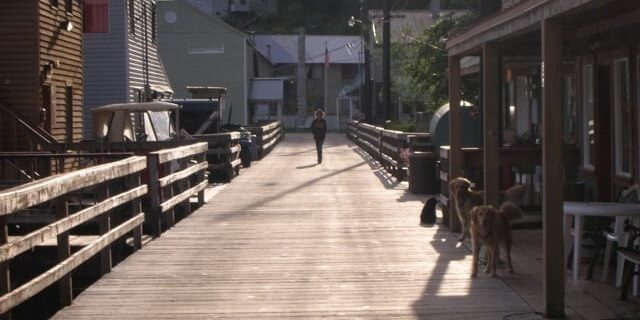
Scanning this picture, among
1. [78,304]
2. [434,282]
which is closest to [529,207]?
[434,282]

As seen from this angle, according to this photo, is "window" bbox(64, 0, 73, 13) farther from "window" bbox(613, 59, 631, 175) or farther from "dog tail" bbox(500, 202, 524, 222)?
"dog tail" bbox(500, 202, 524, 222)

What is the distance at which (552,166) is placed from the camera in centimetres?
756

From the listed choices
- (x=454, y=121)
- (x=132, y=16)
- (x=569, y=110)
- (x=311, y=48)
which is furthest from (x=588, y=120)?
(x=311, y=48)

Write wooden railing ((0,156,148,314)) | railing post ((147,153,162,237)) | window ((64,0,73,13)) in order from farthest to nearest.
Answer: window ((64,0,73,13))
railing post ((147,153,162,237))
wooden railing ((0,156,148,314))

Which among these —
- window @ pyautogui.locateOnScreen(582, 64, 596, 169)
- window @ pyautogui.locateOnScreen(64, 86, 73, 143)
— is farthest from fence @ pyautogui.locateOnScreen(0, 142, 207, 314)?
window @ pyautogui.locateOnScreen(64, 86, 73, 143)

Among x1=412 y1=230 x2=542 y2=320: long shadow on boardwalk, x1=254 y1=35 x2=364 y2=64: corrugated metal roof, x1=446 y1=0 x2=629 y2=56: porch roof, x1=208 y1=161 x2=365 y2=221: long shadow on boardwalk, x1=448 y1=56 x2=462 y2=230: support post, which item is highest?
x1=254 y1=35 x2=364 y2=64: corrugated metal roof

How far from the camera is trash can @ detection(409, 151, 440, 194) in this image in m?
19.0

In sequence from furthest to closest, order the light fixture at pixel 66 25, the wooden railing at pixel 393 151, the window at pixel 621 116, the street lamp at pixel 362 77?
the street lamp at pixel 362 77, the light fixture at pixel 66 25, the wooden railing at pixel 393 151, the window at pixel 621 116

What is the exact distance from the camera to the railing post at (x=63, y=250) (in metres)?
8.23

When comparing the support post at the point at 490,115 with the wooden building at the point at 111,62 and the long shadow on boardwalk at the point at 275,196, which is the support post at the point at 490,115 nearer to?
the long shadow on boardwalk at the point at 275,196

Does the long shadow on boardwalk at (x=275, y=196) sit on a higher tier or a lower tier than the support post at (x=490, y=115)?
lower

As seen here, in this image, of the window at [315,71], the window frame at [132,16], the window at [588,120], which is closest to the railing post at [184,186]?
the window at [588,120]

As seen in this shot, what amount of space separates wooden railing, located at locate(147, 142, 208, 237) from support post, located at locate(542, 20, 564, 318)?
5.99 m

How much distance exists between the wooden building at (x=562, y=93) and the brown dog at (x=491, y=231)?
0.43 meters
